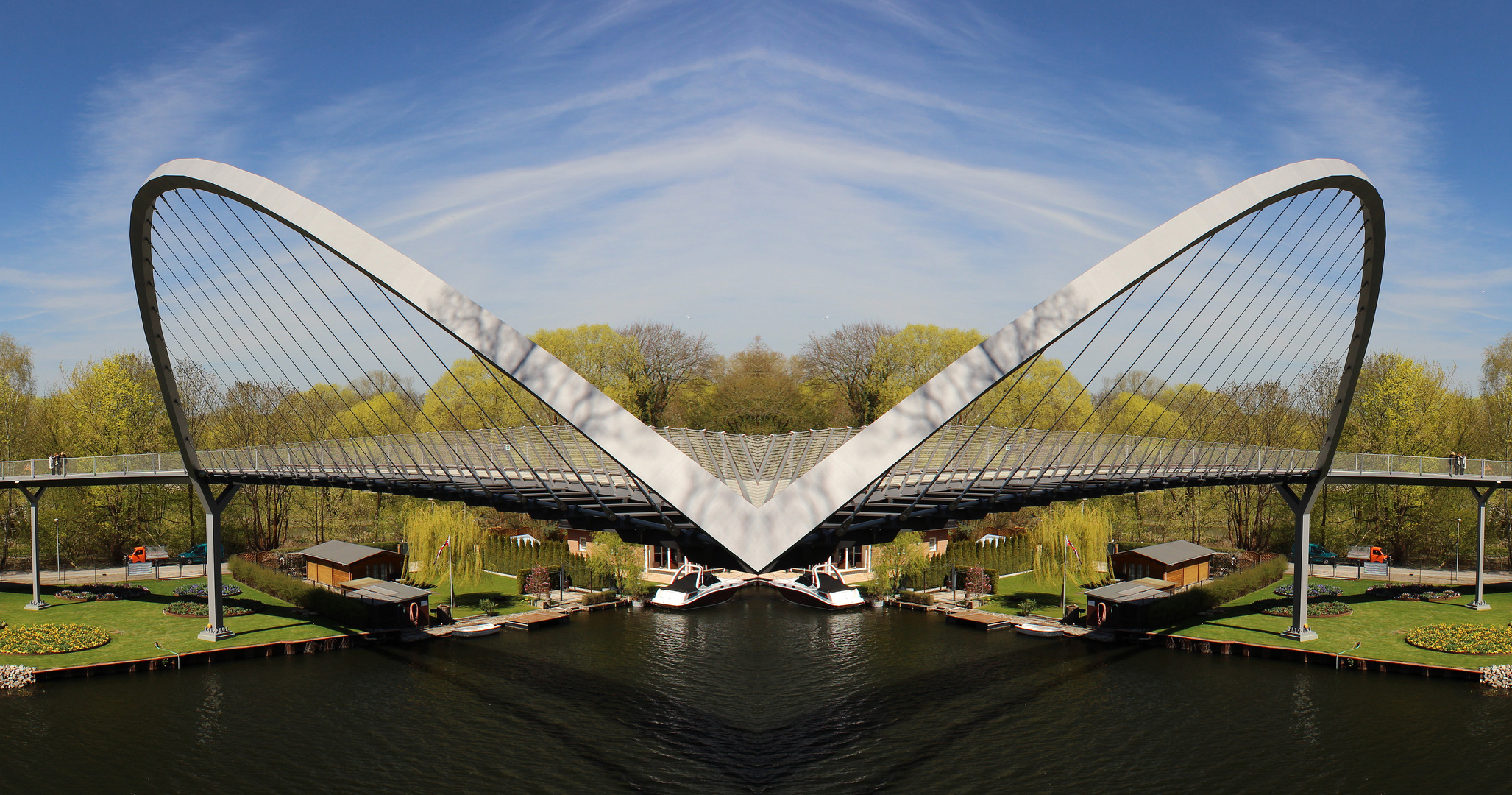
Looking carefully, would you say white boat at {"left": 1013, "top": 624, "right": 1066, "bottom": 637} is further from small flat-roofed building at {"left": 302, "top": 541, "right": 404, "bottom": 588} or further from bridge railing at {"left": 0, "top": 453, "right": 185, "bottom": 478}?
bridge railing at {"left": 0, "top": 453, "right": 185, "bottom": 478}

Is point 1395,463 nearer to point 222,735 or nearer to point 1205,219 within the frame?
point 1205,219

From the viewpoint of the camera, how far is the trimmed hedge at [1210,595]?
36.2 metres

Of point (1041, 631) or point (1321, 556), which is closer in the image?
point (1041, 631)

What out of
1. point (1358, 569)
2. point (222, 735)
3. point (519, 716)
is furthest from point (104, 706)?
point (1358, 569)

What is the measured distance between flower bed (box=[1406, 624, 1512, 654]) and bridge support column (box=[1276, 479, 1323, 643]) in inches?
130

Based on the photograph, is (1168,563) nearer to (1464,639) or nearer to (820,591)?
(1464,639)

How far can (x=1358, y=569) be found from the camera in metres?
46.6

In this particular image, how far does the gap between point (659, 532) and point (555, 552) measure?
1305 inches

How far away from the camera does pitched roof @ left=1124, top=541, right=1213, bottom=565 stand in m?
42.1

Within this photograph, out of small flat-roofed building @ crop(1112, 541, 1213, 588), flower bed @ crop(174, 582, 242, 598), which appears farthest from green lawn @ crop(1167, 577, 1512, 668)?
flower bed @ crop(174, 582, 242, 598)

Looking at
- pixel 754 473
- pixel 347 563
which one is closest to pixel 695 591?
pixel 347 563

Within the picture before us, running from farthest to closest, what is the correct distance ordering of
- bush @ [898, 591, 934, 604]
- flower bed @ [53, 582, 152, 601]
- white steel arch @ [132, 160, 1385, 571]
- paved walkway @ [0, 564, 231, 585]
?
paved walkway @ [0, 564, 231, 585], bush @ [898, 591, 934, 604], flower bed @ [53, 582, 152, 601], white steel arch @ [132, 160, 1385, 571]

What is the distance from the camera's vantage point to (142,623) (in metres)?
34.4

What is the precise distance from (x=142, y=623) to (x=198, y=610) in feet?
9.34
